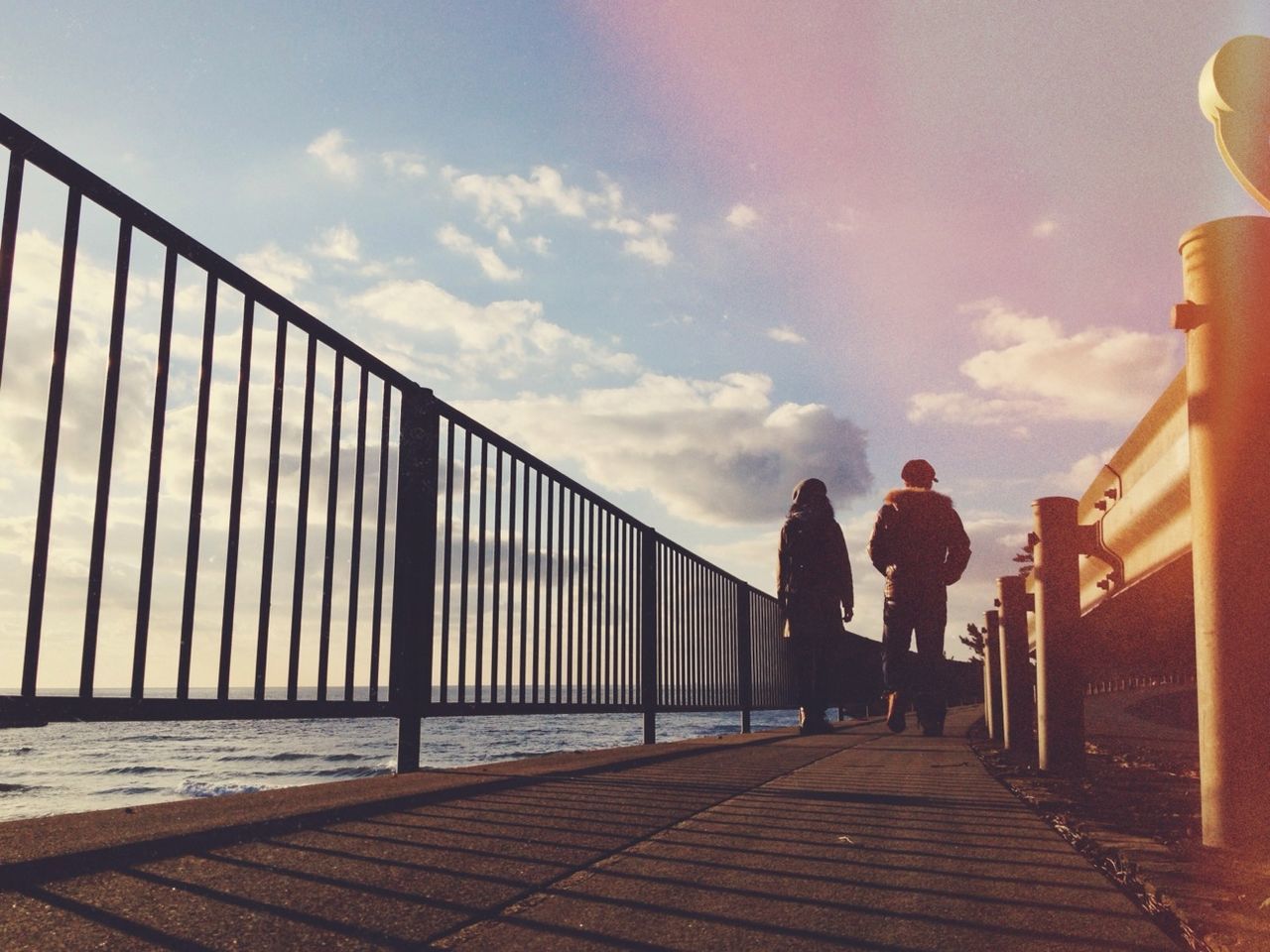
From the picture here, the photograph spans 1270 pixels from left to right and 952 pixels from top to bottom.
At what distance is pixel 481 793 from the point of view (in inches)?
143

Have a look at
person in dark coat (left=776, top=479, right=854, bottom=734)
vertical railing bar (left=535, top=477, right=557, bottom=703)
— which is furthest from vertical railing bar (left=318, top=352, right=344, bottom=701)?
person in dark coat (left=776, top=479, right=854, bottom=734)

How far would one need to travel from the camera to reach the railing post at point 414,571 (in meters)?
4.49

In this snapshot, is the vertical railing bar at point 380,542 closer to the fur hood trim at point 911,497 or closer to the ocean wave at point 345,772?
the fur hood trim at point 911,497

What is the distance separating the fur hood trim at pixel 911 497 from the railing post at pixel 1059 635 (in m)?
3.05

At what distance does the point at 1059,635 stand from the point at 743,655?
686 centimetres

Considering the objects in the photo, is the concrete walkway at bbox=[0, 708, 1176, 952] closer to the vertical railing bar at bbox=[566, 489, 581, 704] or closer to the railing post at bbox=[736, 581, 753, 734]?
the vertical railing bar at bbox=[566, 489, 581, 704]

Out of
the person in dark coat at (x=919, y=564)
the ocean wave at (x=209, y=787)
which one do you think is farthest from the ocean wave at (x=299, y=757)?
the person in dark coat at (x=919, y=564)

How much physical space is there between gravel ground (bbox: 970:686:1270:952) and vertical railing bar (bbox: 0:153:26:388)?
2.93m

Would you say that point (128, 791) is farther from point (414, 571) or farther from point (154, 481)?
point (154, 481)

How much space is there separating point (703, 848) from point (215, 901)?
1.16 metres

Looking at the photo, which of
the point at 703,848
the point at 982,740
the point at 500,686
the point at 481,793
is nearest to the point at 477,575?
the point at 500,686

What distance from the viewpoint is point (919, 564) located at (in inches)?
300

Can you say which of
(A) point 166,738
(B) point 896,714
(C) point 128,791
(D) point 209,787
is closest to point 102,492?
(B) point 896,714

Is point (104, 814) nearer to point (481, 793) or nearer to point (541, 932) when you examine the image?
point (481, 793)
